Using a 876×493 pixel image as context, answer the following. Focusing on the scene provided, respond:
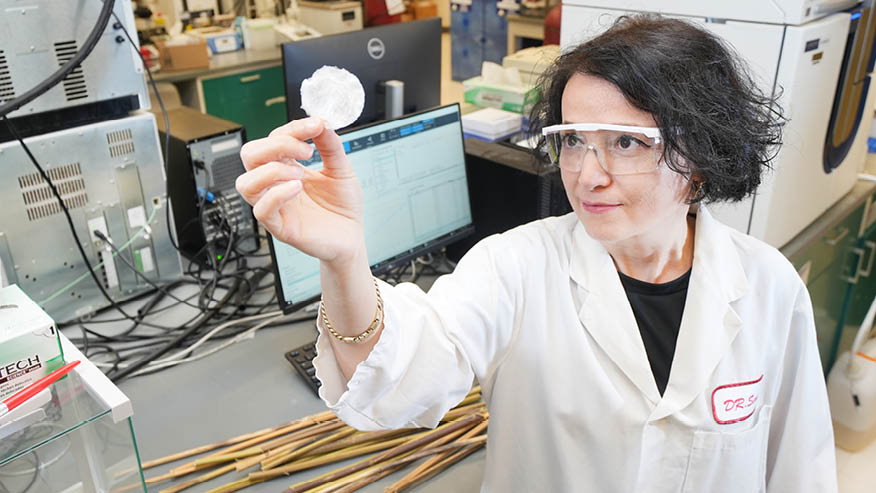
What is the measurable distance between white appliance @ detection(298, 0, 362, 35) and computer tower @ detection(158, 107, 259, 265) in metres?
3.10

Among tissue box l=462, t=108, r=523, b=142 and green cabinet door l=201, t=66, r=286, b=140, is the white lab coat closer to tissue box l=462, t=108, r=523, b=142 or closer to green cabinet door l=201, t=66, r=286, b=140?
tissue box l=462, t=108, r=523, b=142

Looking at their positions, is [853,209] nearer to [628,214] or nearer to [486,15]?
[628,214]

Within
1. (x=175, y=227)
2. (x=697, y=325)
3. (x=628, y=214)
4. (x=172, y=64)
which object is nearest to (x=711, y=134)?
(x=628, y=214)

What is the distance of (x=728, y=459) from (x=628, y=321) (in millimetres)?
278

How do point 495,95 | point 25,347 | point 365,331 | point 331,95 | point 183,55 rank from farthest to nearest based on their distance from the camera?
point 183,55 < point 495,95 < point 25,347 < point 365,331 < point 331,95

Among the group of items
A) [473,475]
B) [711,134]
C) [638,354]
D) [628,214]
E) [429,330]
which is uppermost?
[711,134]

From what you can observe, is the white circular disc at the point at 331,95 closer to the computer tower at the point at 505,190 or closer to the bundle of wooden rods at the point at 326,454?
the bundle of wooden rods at the point at 326,454

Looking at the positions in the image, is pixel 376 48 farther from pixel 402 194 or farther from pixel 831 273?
pixel 831 273

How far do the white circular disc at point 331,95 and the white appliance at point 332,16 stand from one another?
416 centimetres

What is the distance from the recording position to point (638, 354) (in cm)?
102

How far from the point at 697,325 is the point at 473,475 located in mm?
466

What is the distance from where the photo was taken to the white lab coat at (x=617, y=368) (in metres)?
1.01

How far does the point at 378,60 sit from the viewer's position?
74.0 inches

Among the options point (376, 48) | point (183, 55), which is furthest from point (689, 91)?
point (183, 55)
